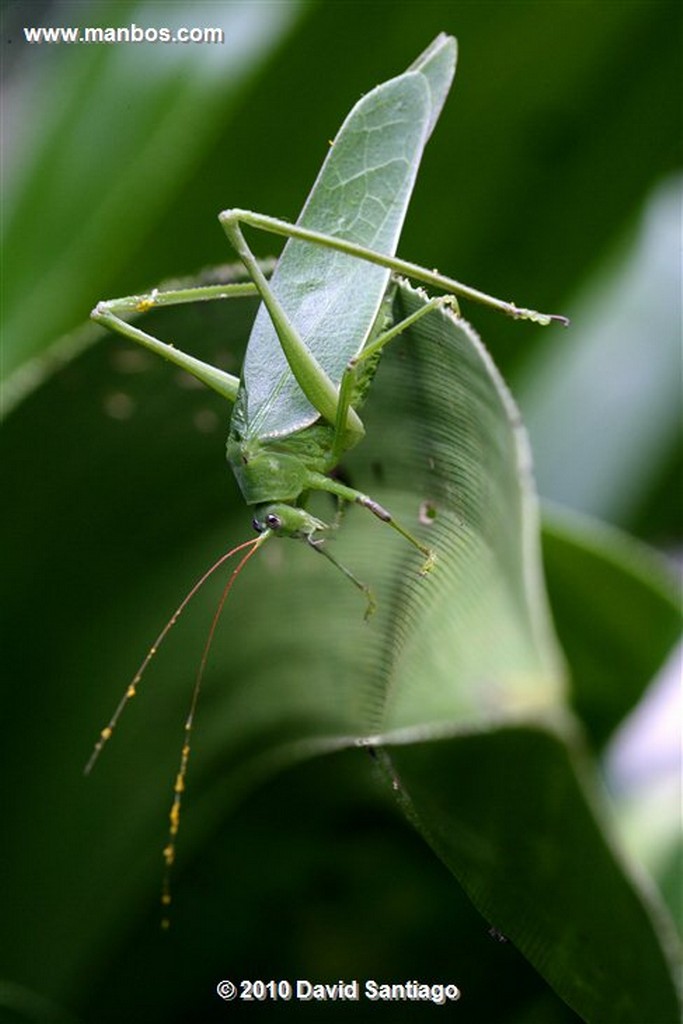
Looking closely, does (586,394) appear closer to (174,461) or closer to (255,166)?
(255,166)

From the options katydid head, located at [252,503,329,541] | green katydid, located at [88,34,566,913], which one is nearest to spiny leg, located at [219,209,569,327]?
green katydid, located at [88,34,566,913]

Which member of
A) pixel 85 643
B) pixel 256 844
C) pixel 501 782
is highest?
pixel 501 782

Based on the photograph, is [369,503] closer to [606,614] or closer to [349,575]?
[349,575]

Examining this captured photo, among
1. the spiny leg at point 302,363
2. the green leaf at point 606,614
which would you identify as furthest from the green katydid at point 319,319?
the green leaf at point 606,614

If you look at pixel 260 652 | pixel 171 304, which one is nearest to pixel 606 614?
pixel 260 652

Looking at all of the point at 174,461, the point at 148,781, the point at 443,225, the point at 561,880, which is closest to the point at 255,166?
the point at 443,225

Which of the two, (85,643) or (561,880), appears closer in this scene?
(561,880)
